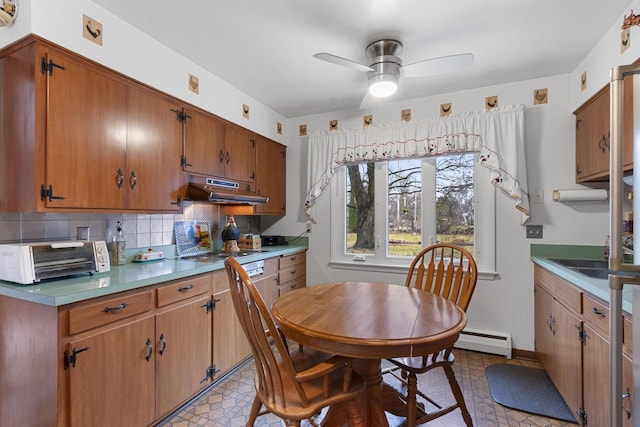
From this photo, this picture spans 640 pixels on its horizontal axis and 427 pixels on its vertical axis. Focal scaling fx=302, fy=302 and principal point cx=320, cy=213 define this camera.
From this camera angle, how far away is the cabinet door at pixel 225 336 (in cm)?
223

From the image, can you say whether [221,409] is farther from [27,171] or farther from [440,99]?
[440,99]

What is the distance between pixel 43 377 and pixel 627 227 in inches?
131

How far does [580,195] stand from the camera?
2.46m

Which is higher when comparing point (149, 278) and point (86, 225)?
point (86, 225)

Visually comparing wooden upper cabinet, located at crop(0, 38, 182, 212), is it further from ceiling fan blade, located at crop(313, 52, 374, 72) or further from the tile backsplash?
ceiling fan blade, located at crop(313, 52, 374, 72)

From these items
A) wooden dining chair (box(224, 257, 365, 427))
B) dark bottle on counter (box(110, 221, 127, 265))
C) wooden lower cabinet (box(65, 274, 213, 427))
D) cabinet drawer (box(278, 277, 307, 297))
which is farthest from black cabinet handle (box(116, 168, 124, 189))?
cabinet drawer (box(278, 277, 307, 297))

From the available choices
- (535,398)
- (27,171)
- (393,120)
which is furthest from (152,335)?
(393,120)

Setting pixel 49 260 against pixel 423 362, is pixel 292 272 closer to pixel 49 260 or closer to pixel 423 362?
pixel 423 362

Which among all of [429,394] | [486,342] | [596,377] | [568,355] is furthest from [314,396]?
[486,342]

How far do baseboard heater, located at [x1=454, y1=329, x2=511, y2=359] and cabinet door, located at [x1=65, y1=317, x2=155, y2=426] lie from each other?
8.17 ft

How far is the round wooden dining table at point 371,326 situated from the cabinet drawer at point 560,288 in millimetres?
808

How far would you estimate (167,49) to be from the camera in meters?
2.19

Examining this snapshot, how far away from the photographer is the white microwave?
1.46m

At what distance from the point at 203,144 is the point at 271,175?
103 cm
